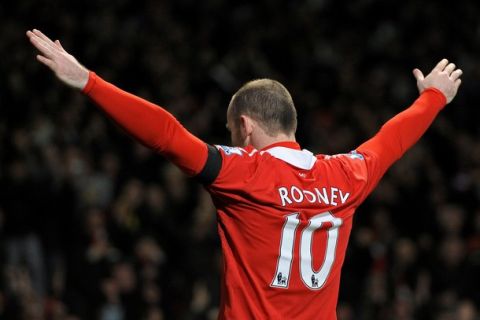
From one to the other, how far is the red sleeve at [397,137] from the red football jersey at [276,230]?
26 cm

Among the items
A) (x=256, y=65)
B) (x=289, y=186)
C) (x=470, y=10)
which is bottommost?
(x=289, y=186)

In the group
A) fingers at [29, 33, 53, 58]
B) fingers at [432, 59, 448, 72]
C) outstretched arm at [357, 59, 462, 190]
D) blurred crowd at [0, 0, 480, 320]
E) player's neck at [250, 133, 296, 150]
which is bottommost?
player's neck at [250, 133, 296, 150]

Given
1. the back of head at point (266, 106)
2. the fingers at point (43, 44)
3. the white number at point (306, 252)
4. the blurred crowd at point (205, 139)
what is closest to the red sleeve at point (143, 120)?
the fingers at point (43, 44)

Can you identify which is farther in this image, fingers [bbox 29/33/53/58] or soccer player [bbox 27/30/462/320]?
soccer player [bbox 27/30/462/320]

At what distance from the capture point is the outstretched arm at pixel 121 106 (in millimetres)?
3408

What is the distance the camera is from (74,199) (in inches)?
433

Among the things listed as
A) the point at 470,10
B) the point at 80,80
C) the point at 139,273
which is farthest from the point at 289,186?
the point at 470,10

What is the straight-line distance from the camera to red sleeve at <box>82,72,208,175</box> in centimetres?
341

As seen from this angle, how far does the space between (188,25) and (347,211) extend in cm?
1135

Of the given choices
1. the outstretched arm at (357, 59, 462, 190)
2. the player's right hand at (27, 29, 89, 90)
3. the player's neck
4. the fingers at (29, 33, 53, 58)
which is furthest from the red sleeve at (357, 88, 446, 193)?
the fingers at (29, 33, 53, 58)

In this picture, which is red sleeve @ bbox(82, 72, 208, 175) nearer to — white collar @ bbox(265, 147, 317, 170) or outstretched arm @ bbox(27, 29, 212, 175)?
outstretched arm @ bbox(27, 29, 212, 175)

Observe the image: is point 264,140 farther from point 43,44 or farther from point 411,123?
point 43,44

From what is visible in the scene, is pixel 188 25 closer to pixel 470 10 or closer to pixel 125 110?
pixel 470 10

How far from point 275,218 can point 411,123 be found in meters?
0.88
